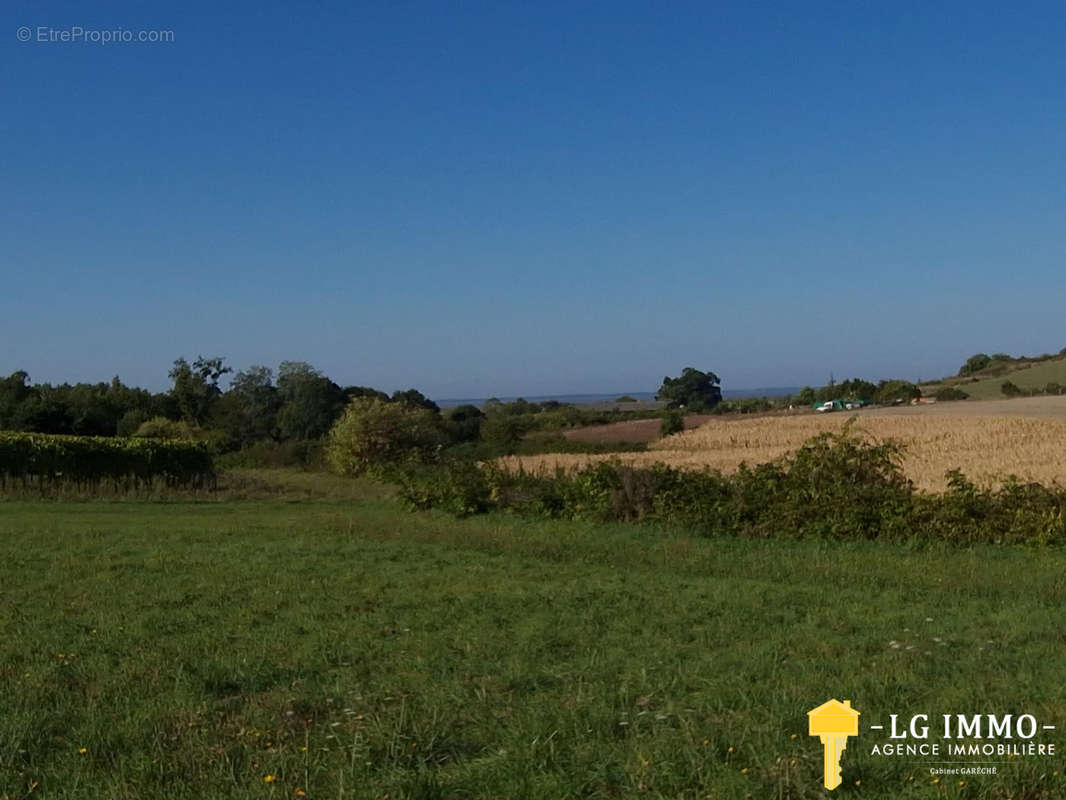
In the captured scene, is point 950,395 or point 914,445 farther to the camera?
point 950,395

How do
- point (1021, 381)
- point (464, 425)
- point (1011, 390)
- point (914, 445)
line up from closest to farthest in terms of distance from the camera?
point (914, 445), point (464, 425), point (1011, 390), point (1021, 381)

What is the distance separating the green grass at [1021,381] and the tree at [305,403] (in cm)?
3618

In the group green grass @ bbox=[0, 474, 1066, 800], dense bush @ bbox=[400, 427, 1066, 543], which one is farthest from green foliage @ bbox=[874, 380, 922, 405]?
green grass @ bbox=[0, 474, 1066, 800]

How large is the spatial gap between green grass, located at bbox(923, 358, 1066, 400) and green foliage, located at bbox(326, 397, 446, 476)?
3383 centimetres

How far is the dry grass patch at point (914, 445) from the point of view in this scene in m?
24.9

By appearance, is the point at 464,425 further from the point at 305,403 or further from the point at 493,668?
the point at 493,668

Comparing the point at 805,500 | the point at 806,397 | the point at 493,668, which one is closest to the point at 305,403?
the point at 806,397

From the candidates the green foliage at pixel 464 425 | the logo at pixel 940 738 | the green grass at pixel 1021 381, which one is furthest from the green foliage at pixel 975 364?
the logo at pixel 940 738

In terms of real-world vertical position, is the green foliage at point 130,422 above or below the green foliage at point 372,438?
above

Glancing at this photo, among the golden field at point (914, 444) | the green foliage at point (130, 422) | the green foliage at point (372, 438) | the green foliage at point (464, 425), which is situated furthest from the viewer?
the green foliage at point (130, 422)

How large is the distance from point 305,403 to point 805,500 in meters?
41.0

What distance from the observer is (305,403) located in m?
55.1

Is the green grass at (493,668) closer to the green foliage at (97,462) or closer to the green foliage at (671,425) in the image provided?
the green foliage at (97,462)

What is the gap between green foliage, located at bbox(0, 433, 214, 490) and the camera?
2812cm
